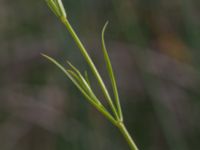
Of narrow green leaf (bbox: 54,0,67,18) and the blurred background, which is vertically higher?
narrow green leaf (bbox: 54,0,67,18)

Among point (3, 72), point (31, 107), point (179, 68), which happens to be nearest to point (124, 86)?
point (179, 68)

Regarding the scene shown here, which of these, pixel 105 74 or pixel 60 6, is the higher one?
pixel 60 6

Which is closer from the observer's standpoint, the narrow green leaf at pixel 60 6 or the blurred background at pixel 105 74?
the narrow green leaf at pixel 60 6

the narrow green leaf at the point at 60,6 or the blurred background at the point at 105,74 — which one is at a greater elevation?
the narrow green leaf at the point at 60,6

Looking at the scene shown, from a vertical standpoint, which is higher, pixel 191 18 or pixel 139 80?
pixel 191 18

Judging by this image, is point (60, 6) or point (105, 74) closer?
point (60, 6)

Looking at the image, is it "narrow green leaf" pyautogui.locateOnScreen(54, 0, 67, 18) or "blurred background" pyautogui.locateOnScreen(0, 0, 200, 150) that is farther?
"blurred background" pyautogui.locateOnScreen(0, 0, 200, 150)

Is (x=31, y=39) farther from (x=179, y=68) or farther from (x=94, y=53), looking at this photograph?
(x=179, y=68)

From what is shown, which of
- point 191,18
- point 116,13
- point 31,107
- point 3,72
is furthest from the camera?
point 3,72
